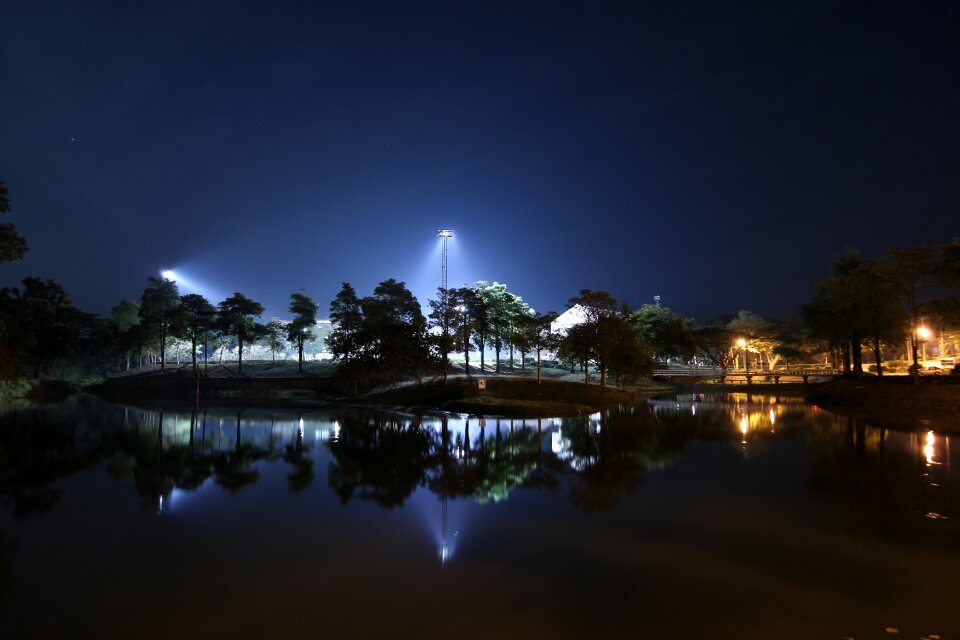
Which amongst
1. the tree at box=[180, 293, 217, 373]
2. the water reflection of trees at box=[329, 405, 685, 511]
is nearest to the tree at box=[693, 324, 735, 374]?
the water reflection of trees at box=[329, 405, 685, 511]

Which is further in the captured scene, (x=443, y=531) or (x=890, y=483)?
(x=890, y=483)

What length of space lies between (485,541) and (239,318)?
66453mm

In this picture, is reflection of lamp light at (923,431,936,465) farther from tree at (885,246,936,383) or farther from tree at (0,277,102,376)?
tree at (0,277,102,376)

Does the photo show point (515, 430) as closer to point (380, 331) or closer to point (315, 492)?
point (315, 492)

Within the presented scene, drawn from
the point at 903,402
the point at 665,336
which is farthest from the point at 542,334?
the point at 903,402

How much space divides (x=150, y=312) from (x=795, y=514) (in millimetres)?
80632

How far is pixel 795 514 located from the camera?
1176 cm

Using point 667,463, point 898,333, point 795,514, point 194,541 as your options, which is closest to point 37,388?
point 194,541

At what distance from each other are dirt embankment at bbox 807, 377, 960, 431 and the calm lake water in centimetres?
1235

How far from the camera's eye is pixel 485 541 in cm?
1014

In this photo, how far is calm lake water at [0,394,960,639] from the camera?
22.9 ft

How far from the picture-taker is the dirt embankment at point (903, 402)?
3041 cm

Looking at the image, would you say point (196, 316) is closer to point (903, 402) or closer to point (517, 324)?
point (517, 324)

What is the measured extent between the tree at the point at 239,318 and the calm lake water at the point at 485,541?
48.4m
